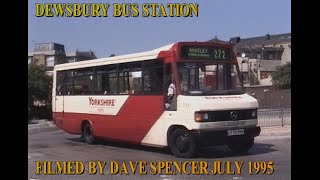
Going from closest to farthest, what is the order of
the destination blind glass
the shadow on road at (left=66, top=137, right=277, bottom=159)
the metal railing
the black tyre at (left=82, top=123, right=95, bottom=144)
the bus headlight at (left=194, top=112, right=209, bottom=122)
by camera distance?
the bus headlight at (left=194, top=112, right=209, bottom=122)
the shadow on road at (left=66, top=137, right=277, bottom=159)
the destination blind glass
the black tyre at (left=82, top=123, right=95, bottom=144)
the metal railing

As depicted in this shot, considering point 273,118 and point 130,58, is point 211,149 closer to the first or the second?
point 130,58

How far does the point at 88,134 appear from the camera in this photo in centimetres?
1355

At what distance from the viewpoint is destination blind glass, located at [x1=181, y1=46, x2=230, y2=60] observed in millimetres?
10555

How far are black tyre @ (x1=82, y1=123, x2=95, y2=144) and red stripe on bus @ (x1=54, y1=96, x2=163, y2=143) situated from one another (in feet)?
0.86

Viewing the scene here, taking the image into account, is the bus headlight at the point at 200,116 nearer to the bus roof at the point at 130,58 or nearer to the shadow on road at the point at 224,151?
the shadow on road at the point at 224,151

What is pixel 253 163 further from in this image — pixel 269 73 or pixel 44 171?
pixel 269 73

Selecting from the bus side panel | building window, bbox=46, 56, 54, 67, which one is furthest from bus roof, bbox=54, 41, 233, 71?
building window, bbox=46, 56, 54, 67

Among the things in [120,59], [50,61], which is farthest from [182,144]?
[50,61]

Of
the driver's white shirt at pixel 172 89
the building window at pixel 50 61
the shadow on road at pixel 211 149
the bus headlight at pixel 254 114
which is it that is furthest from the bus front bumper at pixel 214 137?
the building window at pixel 50 61

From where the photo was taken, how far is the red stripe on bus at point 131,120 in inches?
436
